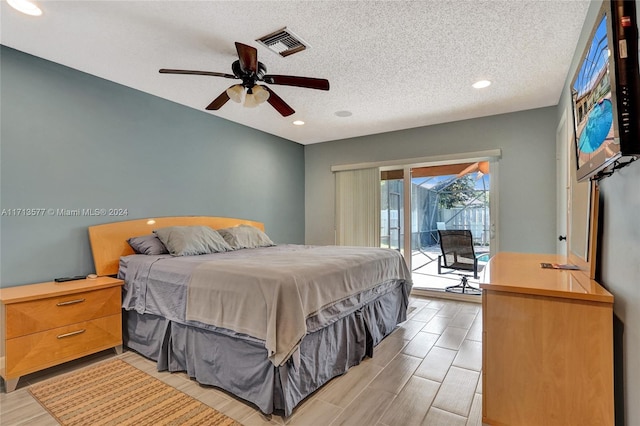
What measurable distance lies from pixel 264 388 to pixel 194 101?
3156mm

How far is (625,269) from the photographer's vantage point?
128 centimetres

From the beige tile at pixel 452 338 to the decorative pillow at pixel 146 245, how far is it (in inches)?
112

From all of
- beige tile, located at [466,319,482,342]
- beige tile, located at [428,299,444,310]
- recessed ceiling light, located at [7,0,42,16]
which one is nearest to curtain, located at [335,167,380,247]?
beige tile, located at [428,299,444,310]

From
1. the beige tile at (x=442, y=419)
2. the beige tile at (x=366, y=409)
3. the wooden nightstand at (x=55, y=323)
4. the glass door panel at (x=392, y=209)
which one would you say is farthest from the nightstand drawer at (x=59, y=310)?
the glass door panel at (x=392, y=209)

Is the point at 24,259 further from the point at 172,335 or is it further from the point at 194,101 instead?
the point at 194,101

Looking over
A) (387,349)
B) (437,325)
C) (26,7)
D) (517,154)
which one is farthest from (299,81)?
(517,154)

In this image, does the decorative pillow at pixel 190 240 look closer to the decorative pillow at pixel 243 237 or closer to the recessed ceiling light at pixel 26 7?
the decorative pillow at pixel 243 237

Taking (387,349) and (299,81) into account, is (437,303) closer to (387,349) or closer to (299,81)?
(387,349)

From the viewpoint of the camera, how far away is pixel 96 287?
8.16ft

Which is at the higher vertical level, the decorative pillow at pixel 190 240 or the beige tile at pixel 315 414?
the decorative pillow at pixel 190 240

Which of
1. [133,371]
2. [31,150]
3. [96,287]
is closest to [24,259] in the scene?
[96,287]

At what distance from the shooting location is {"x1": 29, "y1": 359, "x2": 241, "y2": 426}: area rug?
1.78 meters

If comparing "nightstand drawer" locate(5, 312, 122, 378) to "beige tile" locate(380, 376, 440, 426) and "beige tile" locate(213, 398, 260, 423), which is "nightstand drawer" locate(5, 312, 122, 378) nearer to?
"beige tile" locate(213, 398, 260, 423)

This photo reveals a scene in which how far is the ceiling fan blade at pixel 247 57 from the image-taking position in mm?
2072
